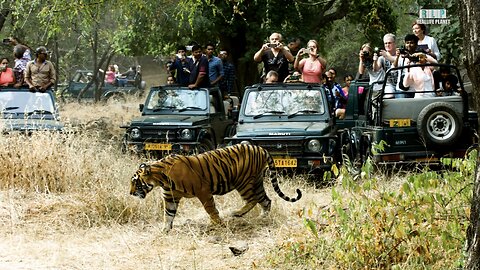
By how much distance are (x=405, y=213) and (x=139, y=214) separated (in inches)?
150

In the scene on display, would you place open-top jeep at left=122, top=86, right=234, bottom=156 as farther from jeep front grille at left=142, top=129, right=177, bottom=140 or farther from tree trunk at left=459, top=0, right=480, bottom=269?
tree trunk at left=459, top=0, right=480, bottom=269

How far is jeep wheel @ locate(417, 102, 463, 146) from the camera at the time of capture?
1158 centimetres

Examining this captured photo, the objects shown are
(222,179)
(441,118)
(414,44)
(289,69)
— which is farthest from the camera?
(289,69)

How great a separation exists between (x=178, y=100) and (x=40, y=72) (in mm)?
2406

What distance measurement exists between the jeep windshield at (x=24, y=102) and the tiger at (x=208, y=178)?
5657 millimetres

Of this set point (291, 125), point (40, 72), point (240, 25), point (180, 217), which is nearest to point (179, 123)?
point (291, 125)

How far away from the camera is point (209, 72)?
17.1m

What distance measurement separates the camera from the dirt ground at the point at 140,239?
8.11 meters

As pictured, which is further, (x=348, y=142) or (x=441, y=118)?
(x=348, y=142)

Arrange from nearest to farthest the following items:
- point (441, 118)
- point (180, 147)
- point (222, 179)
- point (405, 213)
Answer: point (405, 213) → point (222, 179) → point (441, 118) → point (180, 147)

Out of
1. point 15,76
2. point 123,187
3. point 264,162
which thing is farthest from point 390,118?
point 15,76

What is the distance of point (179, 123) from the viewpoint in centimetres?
1434

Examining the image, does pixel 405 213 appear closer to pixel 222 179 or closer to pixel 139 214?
pixel 222 179

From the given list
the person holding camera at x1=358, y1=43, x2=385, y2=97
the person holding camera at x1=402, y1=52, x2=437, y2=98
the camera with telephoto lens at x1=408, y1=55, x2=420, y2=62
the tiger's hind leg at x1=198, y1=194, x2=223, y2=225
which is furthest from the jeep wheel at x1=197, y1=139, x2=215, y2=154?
the tiger's hind leg at x1=198, y1=194, x2=223, y2=225
